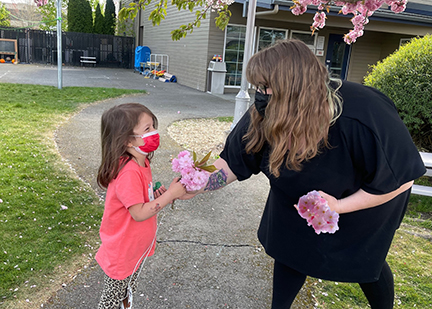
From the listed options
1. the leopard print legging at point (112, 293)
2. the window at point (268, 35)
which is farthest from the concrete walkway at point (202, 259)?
the window at point (268, 35)

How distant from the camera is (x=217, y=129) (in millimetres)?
8148

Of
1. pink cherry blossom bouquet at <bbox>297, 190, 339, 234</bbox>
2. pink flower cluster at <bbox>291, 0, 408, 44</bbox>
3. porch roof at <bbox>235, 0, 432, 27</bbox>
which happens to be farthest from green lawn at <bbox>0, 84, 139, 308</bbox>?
porch roof at <bbox>235, 0, 432, 27</bbox>

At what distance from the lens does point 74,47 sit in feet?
82.7

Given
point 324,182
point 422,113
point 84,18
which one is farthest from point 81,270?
point 84,18

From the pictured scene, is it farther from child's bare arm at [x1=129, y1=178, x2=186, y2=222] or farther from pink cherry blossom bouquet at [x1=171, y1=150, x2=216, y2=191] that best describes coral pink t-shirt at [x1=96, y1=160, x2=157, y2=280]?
pink cherry blossom bouquet at [x1=171, y1=150, x2=216, y2=191]

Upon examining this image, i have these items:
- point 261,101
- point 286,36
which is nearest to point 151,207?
point 261,101

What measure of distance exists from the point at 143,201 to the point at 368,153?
1.13 meters

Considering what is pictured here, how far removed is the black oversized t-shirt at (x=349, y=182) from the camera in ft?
5.46

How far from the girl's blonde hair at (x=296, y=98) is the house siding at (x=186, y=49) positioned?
42.4ft

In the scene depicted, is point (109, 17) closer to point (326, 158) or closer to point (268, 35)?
point (268, 35)

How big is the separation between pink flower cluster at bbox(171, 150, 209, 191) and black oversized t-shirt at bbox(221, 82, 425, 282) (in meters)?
0.31

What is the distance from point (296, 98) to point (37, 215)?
2997 mm

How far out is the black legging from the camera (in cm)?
211

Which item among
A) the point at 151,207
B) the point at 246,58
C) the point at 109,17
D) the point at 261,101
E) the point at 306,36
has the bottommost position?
the point at 151,207
